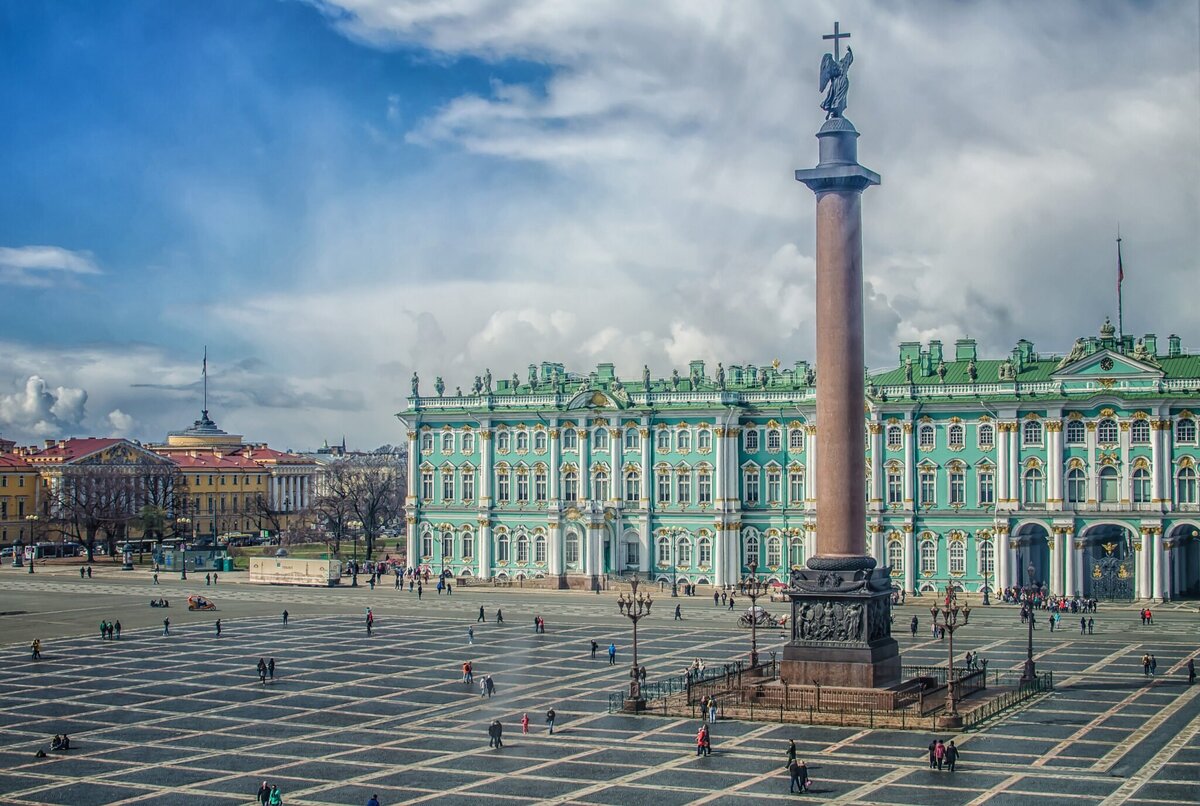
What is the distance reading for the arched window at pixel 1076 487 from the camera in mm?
88250

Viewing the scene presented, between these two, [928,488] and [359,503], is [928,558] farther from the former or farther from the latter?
[359,503]

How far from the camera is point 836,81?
5309cm

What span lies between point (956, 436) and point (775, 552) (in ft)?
45.2

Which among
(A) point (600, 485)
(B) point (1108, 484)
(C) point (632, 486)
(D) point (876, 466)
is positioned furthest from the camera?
(A) point (600, 485)

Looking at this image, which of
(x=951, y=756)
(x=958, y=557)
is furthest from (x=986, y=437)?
(x=951, y=756)

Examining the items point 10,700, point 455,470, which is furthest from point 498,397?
point 10,700

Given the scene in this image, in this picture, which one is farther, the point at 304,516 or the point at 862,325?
the point at 304,516

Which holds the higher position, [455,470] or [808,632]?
[455,470]

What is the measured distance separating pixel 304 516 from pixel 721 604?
312 ft

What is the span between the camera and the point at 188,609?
90.7m

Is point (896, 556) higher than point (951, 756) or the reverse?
higher

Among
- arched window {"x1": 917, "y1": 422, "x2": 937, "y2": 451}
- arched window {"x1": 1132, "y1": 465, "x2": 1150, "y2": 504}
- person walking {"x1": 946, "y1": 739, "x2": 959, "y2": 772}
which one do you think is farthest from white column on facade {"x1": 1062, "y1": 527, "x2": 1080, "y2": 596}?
person walking {"x1": 946, "y1": 739, "x2": 959, "y2": 772}

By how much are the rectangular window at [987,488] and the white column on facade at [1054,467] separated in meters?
3.41

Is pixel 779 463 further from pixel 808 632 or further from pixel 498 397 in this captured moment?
Answer: pixel 808 632
